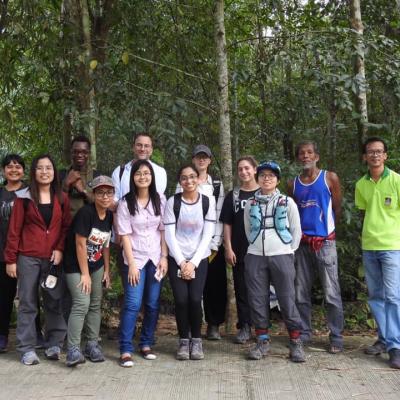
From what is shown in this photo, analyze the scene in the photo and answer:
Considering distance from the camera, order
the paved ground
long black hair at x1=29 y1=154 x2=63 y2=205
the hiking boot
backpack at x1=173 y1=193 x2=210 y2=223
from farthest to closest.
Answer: backpack at x1=173 y1=193 x2=210 y2=223, long black hair at x1=29 y1=154 x2=63 y2=205, the hiking boot, the paved ground

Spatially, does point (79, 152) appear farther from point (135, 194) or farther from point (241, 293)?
point (241, 293)

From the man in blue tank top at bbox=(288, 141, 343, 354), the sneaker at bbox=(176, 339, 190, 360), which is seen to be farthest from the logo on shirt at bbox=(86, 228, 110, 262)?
the man in blue tank top at bbox=(288, 141, 343, 354)

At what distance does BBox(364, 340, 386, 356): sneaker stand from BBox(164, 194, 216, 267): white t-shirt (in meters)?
1.79

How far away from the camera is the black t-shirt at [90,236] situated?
489cm

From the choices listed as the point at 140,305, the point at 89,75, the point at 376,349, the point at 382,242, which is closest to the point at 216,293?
the point at 140,305

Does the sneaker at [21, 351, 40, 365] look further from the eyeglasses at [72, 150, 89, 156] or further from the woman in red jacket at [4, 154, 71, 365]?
the eyeglasses at [72, 150, 89, 156]

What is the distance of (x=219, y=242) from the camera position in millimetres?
5453

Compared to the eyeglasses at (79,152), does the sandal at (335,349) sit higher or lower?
lower

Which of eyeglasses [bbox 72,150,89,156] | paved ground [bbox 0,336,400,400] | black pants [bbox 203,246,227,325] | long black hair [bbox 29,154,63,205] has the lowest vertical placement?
paved ground [bbox 0,336,400,400]

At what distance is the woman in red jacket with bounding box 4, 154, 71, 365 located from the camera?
16.1 ft

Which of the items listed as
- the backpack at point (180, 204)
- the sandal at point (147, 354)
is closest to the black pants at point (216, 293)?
the backpack at point (180, 204)

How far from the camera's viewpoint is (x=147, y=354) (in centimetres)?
510

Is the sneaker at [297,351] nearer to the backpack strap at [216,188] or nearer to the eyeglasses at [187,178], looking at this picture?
the backpack strap at [216,188]

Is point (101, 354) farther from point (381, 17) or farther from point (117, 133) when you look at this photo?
point (381, 17)
